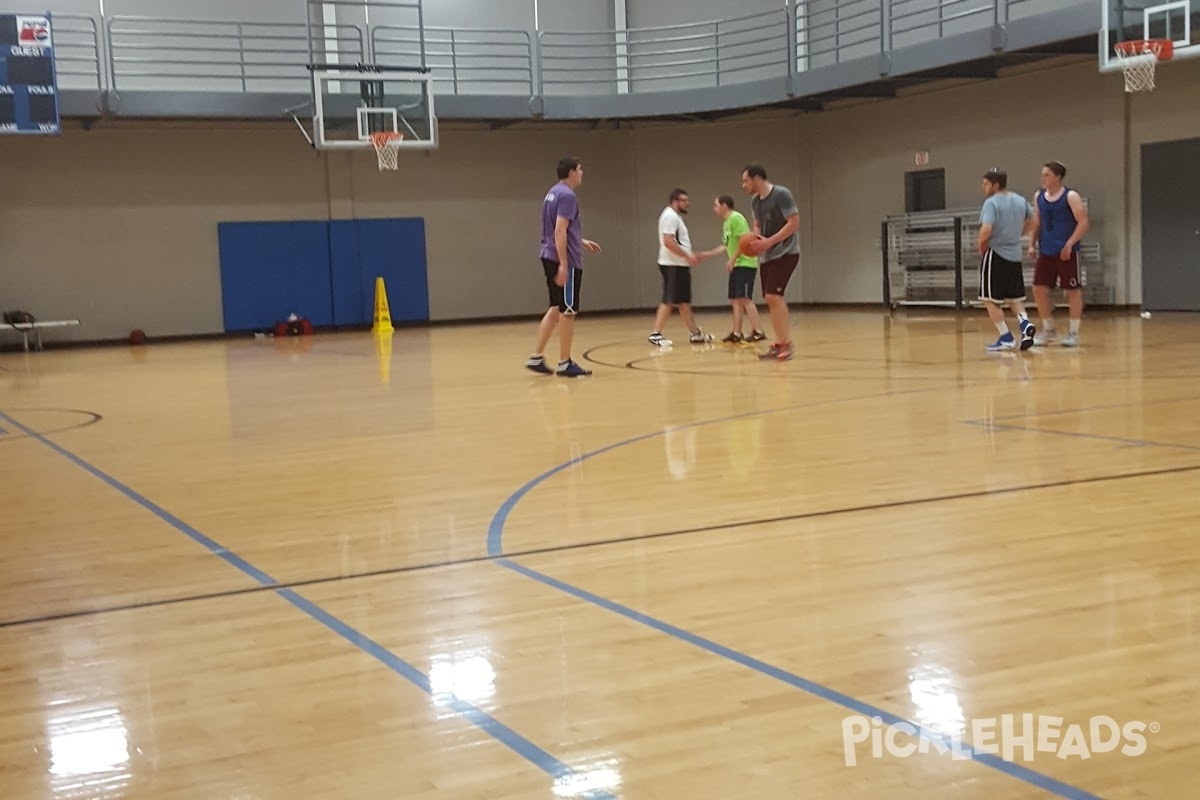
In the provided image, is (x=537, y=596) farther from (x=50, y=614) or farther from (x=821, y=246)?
(x=821, y=246)

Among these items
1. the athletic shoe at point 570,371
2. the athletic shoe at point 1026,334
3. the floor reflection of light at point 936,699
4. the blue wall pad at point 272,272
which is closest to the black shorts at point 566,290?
the athletic shoe at point 570,371

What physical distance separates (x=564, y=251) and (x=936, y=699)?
7.67 meters

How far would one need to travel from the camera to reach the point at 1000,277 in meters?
11.6

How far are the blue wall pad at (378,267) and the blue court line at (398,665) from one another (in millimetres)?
15770

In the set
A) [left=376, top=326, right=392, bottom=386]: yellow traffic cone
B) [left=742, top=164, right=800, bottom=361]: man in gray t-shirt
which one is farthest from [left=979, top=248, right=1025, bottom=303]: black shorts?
[left=376, top=326, right=392, bottom=386]: yellow traffic cone

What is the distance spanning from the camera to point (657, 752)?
261cm

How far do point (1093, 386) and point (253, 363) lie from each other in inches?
361

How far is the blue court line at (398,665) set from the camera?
258cm

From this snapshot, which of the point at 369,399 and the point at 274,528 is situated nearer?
the point at 274,528

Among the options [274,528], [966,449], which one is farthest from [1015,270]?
[274,528]

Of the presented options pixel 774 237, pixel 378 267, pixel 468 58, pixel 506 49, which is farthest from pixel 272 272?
pixel 774 237

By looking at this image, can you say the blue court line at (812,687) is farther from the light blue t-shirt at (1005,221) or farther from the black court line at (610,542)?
the light blue t-shirt at (1005,221)

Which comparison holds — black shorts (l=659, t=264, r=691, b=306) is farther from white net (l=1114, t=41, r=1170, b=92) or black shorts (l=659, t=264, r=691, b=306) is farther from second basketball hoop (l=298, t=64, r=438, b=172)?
second basketball hoop (l=298, t=64, r=438, b=172)

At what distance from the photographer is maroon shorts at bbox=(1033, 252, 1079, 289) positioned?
11.8 m
